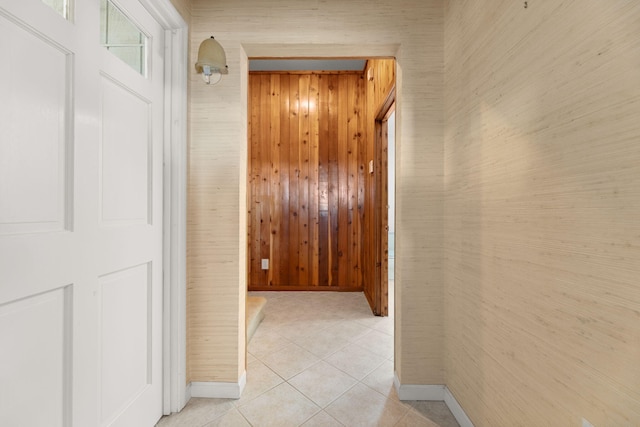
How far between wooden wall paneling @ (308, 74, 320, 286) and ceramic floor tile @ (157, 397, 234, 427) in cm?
221

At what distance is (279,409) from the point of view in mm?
1528

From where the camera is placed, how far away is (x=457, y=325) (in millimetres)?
1460

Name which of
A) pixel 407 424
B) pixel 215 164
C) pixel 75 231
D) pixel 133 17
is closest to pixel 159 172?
pixel 215 164

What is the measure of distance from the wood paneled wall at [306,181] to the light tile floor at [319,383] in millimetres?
941

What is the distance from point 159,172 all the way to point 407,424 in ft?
6.02

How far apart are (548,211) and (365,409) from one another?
1360 mm

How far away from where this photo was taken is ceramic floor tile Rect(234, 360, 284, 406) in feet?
5.35

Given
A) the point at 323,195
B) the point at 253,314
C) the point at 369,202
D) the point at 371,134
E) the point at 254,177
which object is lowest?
the point at 253,314

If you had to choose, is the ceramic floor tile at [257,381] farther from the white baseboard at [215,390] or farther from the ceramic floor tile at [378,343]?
the ceramic floor tile at [378,343]

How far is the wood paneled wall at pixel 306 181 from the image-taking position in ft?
12.1

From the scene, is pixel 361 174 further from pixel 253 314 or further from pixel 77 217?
pixel 77 217

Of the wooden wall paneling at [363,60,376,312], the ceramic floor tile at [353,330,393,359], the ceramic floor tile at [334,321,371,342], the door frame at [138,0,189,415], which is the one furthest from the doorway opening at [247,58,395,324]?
the door frame at [138,0,189,415]

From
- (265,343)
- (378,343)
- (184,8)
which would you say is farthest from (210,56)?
(378,343)

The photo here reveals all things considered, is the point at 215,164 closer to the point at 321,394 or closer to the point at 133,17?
the point at 133,17
